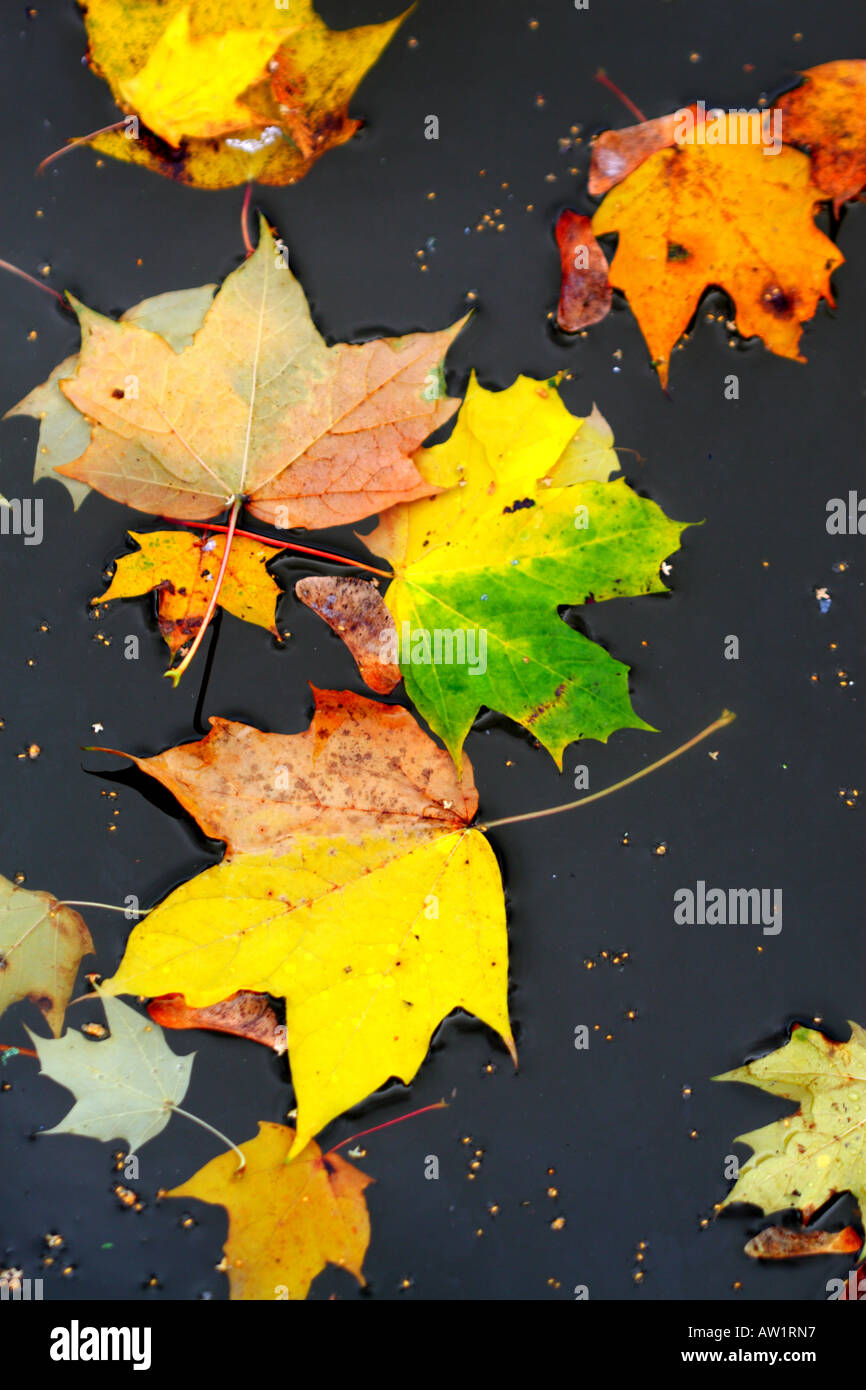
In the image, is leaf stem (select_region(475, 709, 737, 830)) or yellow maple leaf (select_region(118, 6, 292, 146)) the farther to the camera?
leaf stem (select_region(475, 709, 737, 830))

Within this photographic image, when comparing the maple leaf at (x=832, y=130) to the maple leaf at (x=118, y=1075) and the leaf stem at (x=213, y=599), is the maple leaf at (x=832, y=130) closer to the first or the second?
the leaf stem at (x=213, y=599)

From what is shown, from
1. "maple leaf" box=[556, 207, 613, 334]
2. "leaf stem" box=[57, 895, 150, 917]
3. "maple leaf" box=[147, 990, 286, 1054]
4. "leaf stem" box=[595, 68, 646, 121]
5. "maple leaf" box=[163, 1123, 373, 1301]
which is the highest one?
"leaf stem" box=[595, 68, 646, 121]

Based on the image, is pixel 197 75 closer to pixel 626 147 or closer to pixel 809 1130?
pixel 626 147

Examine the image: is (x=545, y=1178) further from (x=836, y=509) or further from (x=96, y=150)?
(x=96, y=150)

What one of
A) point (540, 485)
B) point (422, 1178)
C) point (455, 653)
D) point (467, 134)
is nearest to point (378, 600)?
point (455, 653)

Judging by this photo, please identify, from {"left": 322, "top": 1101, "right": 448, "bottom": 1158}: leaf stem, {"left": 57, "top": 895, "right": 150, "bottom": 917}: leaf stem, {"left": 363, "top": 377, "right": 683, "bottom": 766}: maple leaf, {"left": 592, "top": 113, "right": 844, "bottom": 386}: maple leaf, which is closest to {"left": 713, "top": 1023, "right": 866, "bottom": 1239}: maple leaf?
{"left": 322, "top": 1101, "right": 448, "bottom": 1158}: leaf stem

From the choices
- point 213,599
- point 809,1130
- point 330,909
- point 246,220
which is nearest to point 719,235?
point 246,220

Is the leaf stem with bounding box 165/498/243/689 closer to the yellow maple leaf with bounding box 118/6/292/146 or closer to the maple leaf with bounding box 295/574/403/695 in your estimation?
the maple leaf with bounding box 295/574/403/695

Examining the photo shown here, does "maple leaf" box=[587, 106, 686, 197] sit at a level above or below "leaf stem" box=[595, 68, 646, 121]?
below
